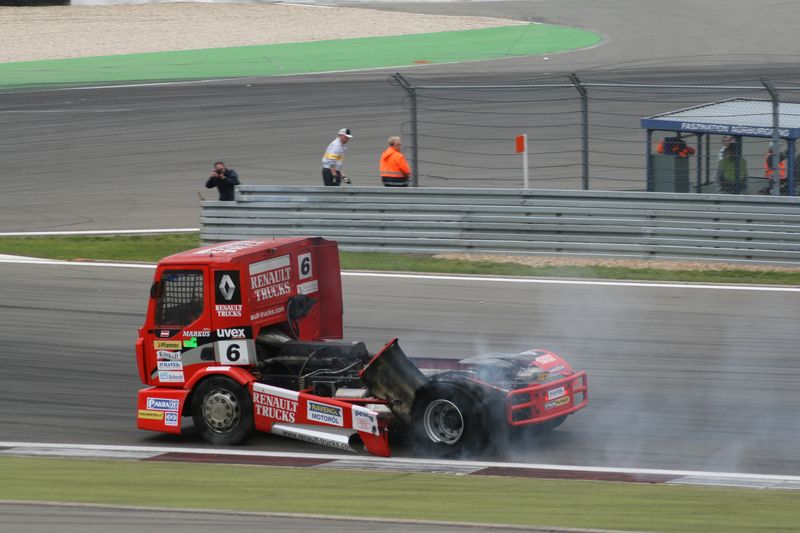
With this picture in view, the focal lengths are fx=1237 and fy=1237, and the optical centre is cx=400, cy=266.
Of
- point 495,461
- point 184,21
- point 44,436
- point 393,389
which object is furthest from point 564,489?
point 184,21

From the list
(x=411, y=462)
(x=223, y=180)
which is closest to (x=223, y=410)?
(x=411, y=462)

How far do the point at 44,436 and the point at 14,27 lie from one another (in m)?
34.7

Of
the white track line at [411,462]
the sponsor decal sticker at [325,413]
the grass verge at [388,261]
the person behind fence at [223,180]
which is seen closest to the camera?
the white track line at [411,462]

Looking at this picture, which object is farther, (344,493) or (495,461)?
(495,461)

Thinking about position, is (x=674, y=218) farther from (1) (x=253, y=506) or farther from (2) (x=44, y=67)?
(2) (x=44, y=67)

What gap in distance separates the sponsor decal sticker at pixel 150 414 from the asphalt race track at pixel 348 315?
31 centimetres

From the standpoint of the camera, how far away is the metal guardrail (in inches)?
625

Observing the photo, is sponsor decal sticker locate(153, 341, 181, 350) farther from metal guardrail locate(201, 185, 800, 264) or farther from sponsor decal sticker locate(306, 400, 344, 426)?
metal guardrail locate(201, 185, 800, 264)

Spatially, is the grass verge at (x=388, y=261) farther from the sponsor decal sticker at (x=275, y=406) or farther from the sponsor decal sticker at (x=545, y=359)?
the sponsor decal sticker at (x=275, y=406)

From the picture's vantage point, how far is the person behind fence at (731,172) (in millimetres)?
17828

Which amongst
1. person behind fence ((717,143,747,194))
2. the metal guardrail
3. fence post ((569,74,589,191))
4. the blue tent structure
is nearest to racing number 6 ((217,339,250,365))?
the metal guardrail

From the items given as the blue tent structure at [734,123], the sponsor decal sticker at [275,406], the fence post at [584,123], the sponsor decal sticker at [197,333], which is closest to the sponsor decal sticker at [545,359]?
the sponsor decal sticker at [275,406]

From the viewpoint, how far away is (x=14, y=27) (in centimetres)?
4253

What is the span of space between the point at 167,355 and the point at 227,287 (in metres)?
0.84
